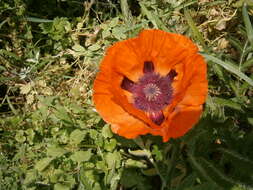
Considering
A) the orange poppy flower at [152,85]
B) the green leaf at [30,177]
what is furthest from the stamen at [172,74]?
the green leaf at [30,177]

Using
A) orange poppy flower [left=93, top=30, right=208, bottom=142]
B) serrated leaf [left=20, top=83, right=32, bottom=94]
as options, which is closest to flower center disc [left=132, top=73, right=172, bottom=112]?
orange poppy flower [left=93, top=30, right=208, bottom=142]

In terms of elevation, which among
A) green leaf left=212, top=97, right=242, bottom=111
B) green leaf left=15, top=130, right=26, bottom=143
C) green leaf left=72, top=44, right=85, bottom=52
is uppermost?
green leaf left=72, top=44, right=85, bottom=52

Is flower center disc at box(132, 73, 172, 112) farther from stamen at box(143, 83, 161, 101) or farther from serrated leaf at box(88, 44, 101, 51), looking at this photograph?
serrated leaf at box(88, 44, 101, 51)

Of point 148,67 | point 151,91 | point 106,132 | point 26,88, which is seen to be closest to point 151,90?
point 151,91

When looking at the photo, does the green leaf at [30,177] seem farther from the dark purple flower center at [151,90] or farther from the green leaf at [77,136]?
the dark purple flower center at [151,90]

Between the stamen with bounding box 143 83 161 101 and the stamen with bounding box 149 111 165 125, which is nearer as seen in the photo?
the stamen with bounding box 149 111 165 125

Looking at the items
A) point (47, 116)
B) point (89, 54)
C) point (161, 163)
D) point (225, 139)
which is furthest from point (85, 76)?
point (225, 139)

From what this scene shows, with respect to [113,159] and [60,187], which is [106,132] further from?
[60,187]
